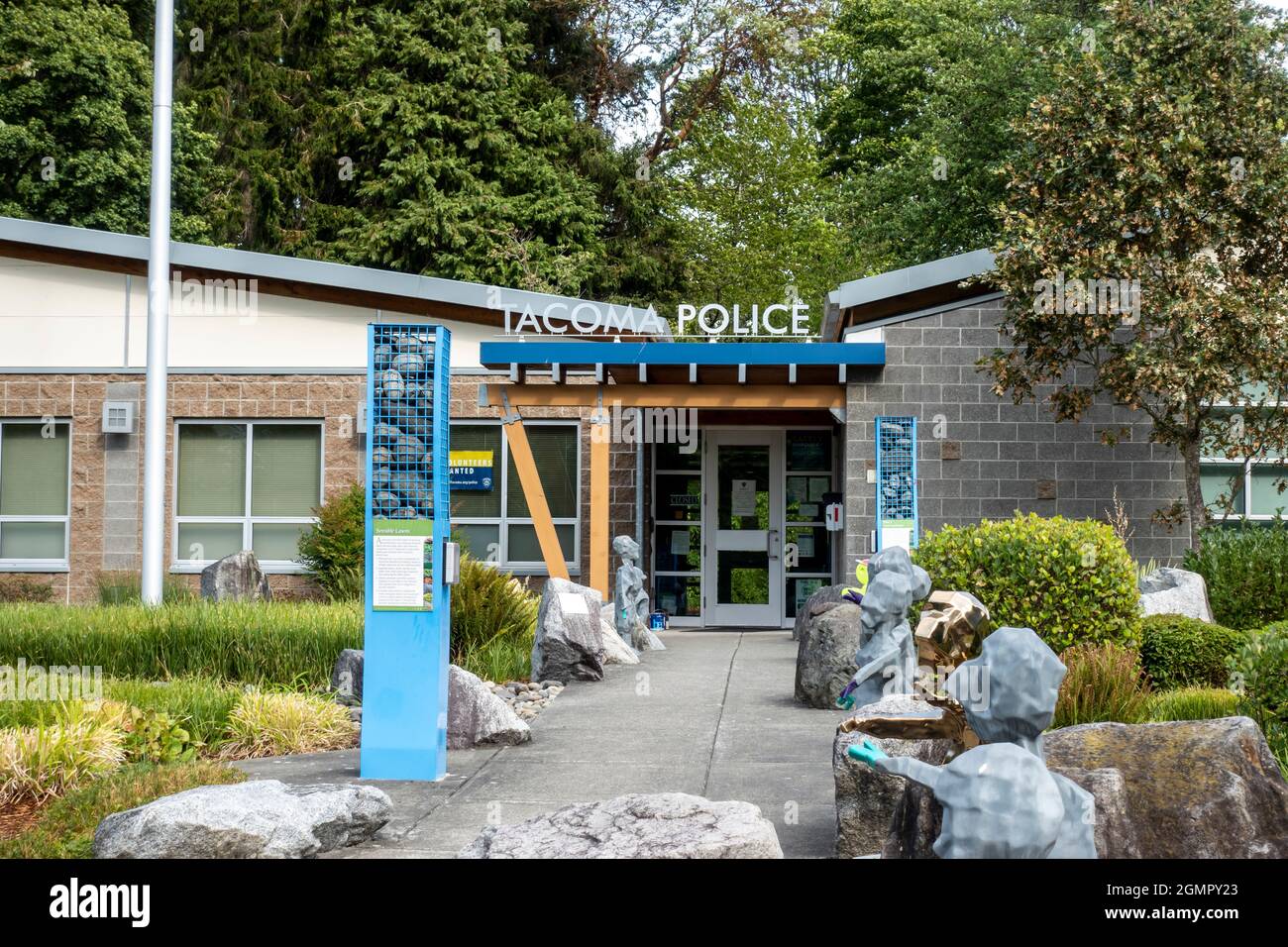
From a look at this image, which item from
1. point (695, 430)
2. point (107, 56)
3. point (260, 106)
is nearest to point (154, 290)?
point (695, 430)

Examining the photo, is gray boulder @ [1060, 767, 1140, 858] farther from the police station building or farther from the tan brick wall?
the tan brick wall

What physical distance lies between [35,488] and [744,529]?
30.9ft

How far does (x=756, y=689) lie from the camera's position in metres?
10.6

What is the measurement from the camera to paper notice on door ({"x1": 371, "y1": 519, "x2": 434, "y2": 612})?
7328 mm

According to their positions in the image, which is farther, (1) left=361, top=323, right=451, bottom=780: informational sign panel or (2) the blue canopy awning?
(2) the blue canopy awning

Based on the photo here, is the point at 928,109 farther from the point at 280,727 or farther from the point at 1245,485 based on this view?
the point at 280,727

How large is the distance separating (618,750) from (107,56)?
20990 mm

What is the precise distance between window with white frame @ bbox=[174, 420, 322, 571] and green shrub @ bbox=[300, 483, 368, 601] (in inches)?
31.8

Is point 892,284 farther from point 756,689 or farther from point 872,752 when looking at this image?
point 872,752

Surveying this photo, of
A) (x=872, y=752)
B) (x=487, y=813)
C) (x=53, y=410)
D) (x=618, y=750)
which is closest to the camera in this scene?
(x=872, y=752)

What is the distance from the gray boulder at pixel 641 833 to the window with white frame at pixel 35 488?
13658mm

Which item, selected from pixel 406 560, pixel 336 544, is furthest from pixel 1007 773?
pixel 336 544

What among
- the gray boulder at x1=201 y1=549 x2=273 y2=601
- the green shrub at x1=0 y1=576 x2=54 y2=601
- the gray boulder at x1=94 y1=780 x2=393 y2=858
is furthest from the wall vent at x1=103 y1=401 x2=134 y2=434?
the gray boulder at x1=94 y1=780 x2=393 y2=858

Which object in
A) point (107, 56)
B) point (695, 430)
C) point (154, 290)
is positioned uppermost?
point (107, 56)
